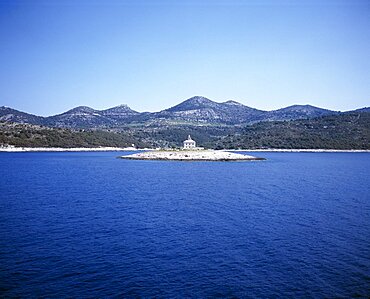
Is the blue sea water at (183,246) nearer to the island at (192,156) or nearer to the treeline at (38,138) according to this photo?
the island at (192,156)

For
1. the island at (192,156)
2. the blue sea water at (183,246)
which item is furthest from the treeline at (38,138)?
the blue sea water at (183,246)

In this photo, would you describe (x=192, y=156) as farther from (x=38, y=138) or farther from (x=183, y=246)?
(x=38, y=138)

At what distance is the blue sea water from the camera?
1683 centimetres

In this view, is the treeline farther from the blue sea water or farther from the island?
the blue sea water

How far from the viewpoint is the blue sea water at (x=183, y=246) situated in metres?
16.8

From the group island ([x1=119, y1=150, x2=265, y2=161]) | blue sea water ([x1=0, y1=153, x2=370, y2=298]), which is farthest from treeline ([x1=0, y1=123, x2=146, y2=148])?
blue sea water ([x1=0, y1=153, x2=370, y2=298])

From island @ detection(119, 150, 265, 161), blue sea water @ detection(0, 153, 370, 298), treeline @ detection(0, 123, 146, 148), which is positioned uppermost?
treeline @ detection(0, 123, 146, 148)

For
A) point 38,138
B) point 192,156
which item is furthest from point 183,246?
point 38,138

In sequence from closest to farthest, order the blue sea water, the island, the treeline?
the blue sea water
the island
the treeline

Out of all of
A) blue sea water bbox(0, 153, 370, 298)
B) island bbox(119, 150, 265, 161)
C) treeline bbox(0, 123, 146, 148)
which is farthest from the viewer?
treeline bbox(0, 123, 146, 148)

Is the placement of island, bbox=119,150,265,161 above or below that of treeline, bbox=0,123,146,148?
below

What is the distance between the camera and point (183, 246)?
22.7 m

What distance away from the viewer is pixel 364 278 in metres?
17.8

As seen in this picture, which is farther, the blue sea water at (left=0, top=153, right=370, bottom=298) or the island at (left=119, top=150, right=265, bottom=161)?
the island at (left=119, top=150, right=265, bottom=161)
